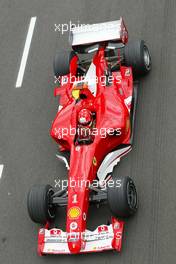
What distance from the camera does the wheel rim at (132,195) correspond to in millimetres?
8317

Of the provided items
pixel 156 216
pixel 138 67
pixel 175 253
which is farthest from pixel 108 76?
pixel 175 253

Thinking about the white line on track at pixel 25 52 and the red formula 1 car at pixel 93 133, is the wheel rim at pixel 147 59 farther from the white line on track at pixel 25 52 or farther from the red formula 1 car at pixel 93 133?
the white line on track at pixel 25 52

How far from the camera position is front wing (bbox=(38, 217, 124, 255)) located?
8.18 metres

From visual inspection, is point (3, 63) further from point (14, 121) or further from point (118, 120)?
point (118, 120)

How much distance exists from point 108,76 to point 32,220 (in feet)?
9.54

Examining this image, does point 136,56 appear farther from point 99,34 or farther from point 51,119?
point 51,119

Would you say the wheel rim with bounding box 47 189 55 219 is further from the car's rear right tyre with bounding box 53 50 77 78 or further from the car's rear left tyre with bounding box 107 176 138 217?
the car's rear right tyre with bounding box 53 50 77 78

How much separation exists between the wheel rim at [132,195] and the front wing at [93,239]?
33 cm

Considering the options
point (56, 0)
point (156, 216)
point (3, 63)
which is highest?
point (56, 0)

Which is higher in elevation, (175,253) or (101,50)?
(101,50)

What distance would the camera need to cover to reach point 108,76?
990 centimetres

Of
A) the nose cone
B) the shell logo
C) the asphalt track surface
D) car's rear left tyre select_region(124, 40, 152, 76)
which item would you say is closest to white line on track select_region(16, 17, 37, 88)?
the asphalt track surface

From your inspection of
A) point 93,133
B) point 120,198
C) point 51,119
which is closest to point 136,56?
point 93,133

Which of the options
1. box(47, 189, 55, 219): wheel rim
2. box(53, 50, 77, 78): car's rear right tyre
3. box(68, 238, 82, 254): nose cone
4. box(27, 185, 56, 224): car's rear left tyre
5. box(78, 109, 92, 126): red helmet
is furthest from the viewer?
box(53, 50, 77, 78): car's rear right tyre
